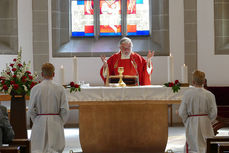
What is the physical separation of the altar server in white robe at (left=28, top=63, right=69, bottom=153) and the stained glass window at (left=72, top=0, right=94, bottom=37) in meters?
7.22

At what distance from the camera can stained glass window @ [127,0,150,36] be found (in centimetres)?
1385

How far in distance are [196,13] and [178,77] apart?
75.4 inches

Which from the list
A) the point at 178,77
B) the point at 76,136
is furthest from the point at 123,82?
the point at 178,77

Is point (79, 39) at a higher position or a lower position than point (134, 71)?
higher

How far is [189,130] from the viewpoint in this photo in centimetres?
674

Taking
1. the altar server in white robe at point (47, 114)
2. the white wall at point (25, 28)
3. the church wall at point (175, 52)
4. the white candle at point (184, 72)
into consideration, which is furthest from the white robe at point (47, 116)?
the white wall at point (25, 28)

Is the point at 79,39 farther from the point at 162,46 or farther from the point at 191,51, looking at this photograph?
the point at 191,51

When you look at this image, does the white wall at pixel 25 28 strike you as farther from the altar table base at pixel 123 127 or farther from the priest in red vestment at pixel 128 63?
the altar table base at pixel 123 127

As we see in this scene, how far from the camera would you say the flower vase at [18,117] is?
7914mm

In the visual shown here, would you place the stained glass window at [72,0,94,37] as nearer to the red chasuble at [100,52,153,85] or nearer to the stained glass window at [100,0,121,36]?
the stained glass window at [100,0,121,36]

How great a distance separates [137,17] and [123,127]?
6.35 metres

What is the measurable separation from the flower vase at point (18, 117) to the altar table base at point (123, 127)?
38.7 inches

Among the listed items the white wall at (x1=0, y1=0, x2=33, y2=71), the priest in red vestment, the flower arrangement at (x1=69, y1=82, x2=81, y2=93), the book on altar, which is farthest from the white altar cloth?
the white wall at (x1=0, y1=0, x2=33, y2=71)

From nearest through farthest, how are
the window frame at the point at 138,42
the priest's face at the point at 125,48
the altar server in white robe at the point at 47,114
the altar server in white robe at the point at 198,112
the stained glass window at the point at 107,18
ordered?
the altar server in white robe at the point at 198,112 → the altar server in white robe at the point at 47,114 → the priest's face at the point at 125,48 → the window frame at the point at 138,42 → the stained glass window at the point at 107,18
